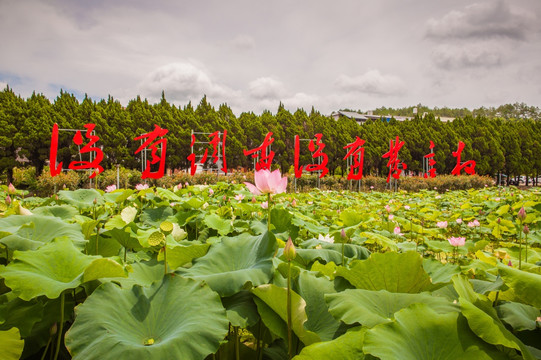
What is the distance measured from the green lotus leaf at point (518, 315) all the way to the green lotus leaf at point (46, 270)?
787 mm

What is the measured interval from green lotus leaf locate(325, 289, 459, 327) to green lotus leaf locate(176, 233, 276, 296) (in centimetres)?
15

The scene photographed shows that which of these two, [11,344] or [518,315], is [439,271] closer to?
[518,315]

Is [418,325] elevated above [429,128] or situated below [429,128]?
below

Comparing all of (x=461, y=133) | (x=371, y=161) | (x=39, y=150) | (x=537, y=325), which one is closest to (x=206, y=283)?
(x=537, y=325)

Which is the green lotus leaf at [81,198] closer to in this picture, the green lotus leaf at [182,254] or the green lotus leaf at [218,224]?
the green lotus leaf at [218,224]

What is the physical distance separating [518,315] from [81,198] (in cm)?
193

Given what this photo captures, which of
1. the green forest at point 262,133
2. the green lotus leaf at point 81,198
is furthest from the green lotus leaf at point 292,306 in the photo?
the green forest at point 262,133

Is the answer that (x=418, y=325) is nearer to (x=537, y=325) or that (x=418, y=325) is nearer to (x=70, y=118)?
(x=537, y=325)

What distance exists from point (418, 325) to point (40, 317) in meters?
0.70

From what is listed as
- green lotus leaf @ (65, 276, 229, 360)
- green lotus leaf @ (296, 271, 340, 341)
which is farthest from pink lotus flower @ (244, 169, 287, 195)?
green lotus leaf @ (65, 276, 229, 360)

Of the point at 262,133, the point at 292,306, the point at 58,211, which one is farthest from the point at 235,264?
the point at 262,133

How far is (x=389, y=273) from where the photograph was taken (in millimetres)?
770

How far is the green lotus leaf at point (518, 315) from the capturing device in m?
0.60

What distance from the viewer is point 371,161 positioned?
18.2m
